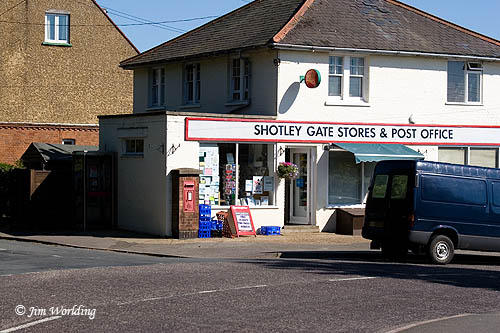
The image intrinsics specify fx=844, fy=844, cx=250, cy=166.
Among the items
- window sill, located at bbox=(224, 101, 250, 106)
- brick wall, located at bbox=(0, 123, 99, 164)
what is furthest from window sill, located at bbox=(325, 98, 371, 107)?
brick wall, located at bbox=(0, 123, 99, 164)

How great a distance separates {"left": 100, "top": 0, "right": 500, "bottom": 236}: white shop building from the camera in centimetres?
2514

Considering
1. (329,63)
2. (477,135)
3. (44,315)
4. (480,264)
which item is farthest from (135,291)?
(477,135)

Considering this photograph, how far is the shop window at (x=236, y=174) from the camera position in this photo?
2500 centimetres

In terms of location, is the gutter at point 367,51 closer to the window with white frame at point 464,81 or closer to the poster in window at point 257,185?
the window with white frame at point 464,81

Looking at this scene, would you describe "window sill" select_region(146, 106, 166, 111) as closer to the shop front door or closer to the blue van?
the shop front door

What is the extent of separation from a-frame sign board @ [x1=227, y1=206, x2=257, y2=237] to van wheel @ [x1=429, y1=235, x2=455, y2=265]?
23.2ft

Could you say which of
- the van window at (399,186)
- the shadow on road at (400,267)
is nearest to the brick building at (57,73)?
the shadow on road at (400,267)

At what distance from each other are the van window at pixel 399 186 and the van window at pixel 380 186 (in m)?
0.29

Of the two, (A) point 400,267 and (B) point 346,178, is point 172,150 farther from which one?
(A) point 400,267

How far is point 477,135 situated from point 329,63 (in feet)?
20.3

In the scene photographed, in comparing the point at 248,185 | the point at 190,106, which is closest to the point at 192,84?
the point at 190,106

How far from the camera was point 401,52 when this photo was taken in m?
27.3

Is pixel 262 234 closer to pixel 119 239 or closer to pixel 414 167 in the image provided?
pixel 119 239

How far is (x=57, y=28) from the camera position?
134ft
